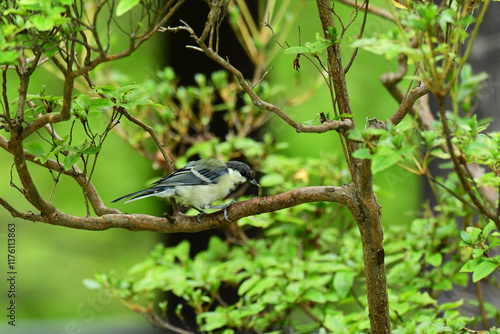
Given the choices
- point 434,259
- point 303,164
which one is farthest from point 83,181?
point 303,164

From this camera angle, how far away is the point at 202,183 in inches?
63.5

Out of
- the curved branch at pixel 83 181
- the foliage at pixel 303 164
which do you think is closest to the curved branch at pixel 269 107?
the foliage at pixel 303 164

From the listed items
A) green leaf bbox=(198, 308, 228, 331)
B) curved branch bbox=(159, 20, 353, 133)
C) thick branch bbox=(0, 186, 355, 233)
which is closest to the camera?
curved branch bbox=(159, 20, 353, 133)

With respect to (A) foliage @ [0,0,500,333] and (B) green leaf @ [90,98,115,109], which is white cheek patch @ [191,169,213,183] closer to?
(A) foliage @ [0,0,500,333]

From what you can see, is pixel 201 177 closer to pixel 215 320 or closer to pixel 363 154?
pixel 215 320

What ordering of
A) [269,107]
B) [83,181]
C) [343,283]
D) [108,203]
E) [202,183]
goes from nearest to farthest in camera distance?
[269,107] → [83,181] → [343,283] → [202,183] → [108,203]

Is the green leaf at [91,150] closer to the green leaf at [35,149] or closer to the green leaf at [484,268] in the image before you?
the green leaf at [35,149]

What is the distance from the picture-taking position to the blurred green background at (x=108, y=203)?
117 inches

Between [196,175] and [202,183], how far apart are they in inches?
1.4

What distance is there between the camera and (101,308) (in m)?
3.04

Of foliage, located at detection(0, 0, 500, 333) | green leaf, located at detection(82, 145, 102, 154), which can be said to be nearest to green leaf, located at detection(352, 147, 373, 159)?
foliage, located at detection(0, 0, 500, 333)

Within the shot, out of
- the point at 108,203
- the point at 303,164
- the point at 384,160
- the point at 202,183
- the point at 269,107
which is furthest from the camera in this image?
the point at 108,203

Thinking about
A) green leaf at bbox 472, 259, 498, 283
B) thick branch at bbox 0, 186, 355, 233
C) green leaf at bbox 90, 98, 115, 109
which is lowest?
green leaf at bbox 472, 259, 498, 283

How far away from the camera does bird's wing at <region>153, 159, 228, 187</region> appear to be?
4.99 ft
